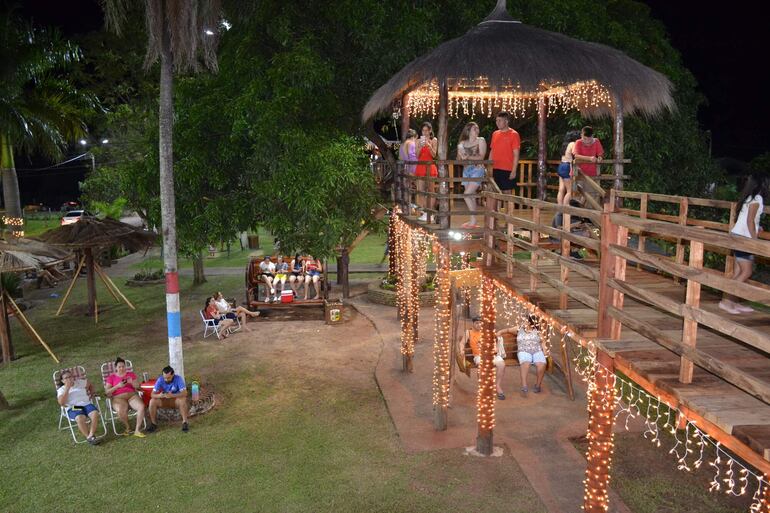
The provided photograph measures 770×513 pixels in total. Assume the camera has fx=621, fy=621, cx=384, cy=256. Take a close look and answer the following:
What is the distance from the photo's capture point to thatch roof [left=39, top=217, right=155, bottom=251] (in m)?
17.7

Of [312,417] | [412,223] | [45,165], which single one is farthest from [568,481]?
[45,165]

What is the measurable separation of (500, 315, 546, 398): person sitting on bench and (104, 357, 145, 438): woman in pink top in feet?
22.2

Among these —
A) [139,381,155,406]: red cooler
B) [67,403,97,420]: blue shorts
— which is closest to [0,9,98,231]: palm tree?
[139,381,155,406]: red cooler

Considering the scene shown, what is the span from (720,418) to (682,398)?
378 millimetres

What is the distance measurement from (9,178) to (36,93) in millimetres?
5463

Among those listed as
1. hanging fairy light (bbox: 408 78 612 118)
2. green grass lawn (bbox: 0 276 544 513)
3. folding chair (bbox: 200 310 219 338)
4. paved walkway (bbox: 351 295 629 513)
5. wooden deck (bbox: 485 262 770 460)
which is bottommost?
green grass lawn (bbox: 0 276 544 513)

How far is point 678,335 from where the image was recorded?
5.50 meters

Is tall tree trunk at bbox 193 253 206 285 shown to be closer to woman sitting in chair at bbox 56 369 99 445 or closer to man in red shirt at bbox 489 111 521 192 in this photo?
woman sitting in chair at bbox 56 369 99 445

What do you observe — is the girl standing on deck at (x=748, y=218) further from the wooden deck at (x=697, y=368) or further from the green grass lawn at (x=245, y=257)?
the green grass lawn at (x=245, y=257)

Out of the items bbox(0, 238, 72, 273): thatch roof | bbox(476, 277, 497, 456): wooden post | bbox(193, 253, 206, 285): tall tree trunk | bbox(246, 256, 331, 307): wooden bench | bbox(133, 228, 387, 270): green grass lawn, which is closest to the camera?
bbox(476, 277, 497, 456): wooden post

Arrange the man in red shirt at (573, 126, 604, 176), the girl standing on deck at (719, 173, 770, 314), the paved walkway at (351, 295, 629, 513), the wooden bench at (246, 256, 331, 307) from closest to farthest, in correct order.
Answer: the girl standing on deck at (719, 173, 770, 314)
the paved walkway at (351, 295, 629, 513)
the man in red shirt at (573, 126, 604, 176)
the wooden bench at (246, 256, 331, 307)

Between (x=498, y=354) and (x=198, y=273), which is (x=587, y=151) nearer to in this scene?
(x=498, y=354)

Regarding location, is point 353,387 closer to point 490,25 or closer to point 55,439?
point 55,439

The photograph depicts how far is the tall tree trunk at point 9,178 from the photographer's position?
23.5m
